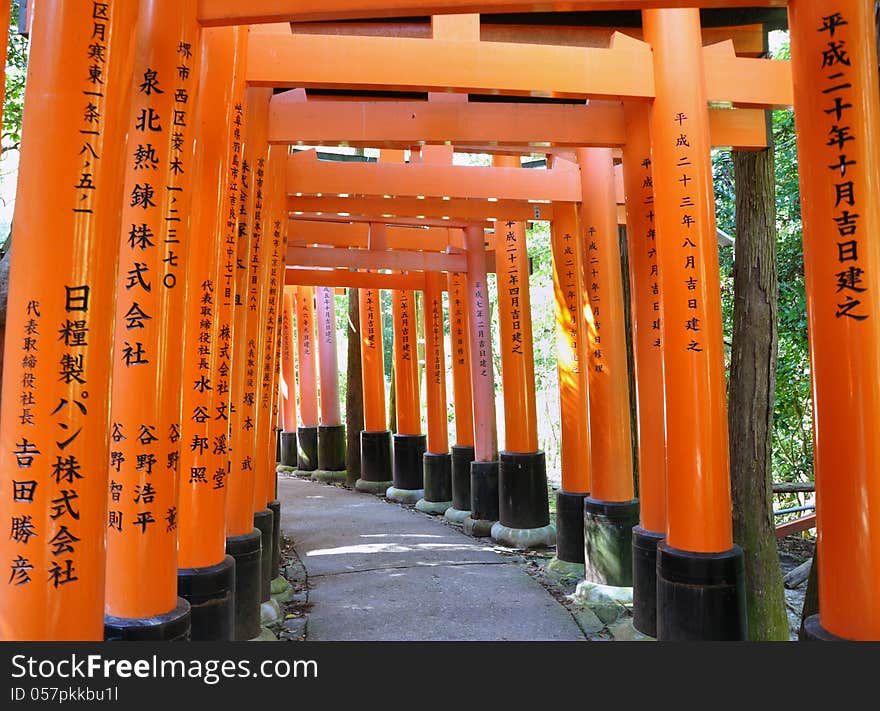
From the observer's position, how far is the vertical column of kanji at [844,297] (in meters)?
2.71

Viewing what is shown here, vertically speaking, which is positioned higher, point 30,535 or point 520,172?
point 520,172

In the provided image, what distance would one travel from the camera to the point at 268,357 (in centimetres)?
626

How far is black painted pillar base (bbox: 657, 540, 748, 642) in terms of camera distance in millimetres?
4258

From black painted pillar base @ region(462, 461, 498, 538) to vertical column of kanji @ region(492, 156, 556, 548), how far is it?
2.10ft

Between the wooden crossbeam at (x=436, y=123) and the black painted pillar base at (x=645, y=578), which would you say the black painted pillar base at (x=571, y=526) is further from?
the wooden crossbeam at (x=436, y=123)

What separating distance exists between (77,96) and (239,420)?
2.75 meters

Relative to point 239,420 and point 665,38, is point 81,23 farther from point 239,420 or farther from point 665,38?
point 665,38

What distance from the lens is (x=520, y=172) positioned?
6.88 meters

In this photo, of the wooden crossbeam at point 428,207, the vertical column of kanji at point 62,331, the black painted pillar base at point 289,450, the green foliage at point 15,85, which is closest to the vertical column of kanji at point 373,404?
the black painted pillar base at point 289,450

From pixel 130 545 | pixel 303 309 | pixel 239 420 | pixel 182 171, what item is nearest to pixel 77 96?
pixel 182 171

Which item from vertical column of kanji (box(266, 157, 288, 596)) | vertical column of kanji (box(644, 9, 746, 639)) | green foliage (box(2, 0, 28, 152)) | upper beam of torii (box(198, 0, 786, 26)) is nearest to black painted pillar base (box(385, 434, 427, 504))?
vertical column of kanji (box(266, 157, 288, 596))

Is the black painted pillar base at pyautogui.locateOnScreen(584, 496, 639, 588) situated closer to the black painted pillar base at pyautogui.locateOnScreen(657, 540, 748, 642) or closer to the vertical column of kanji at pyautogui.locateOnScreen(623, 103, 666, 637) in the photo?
the vertical column of kanji at pyautogui.locateOnScreen(623, 103, 666, 637)

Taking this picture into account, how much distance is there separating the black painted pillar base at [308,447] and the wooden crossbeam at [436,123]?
10654 mm

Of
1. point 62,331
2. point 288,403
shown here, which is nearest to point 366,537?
point 62,331
